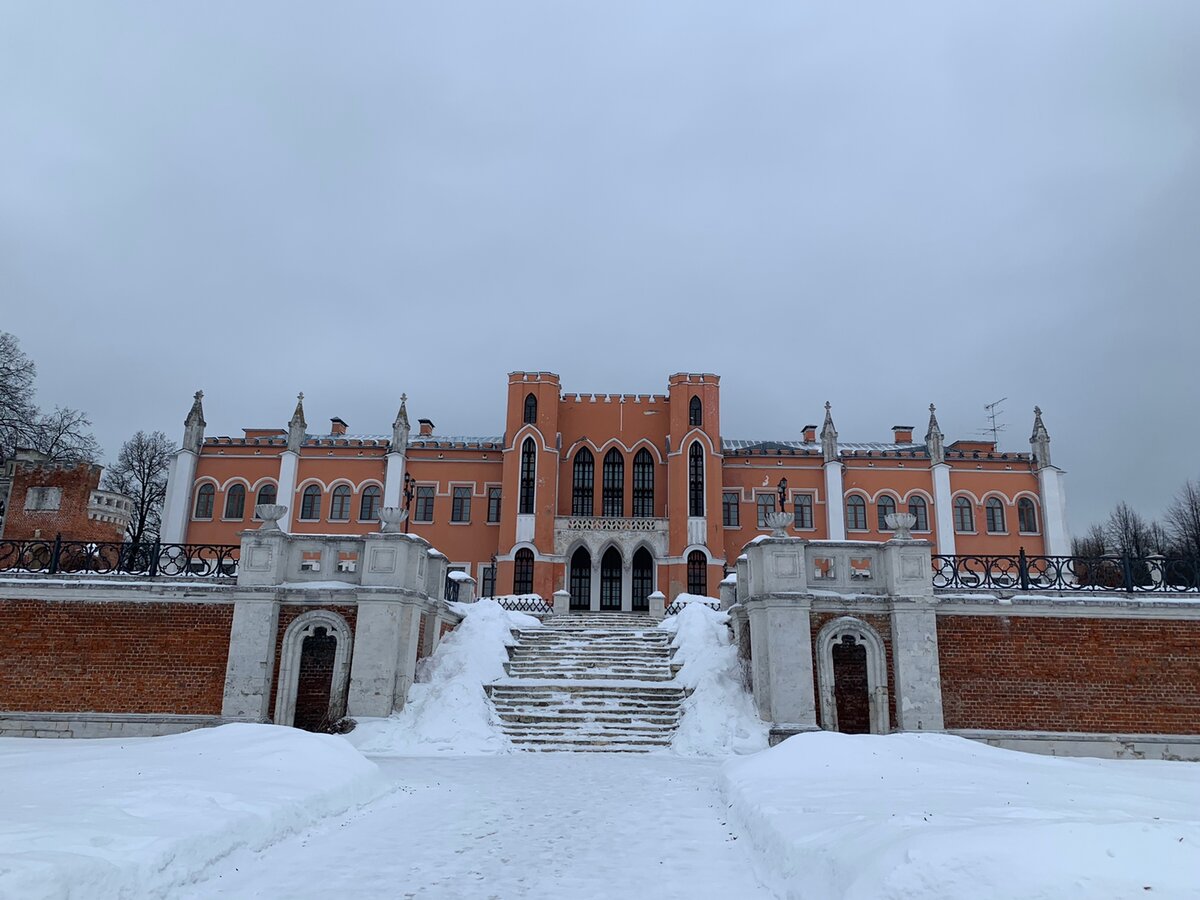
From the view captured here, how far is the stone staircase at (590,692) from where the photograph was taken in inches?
547

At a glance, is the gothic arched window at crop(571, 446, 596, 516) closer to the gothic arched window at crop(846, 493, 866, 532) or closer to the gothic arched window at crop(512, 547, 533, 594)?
the gothic arched window at crop(512, 547, 533, 594)

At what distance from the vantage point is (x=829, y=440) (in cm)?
3909

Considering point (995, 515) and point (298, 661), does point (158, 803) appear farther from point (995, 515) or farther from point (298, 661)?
point (995, 515)

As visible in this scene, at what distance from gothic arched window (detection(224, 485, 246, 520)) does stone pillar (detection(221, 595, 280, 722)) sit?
25.3 m

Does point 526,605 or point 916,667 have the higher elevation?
point 526,605

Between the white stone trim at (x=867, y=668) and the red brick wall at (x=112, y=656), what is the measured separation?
10.6 metres

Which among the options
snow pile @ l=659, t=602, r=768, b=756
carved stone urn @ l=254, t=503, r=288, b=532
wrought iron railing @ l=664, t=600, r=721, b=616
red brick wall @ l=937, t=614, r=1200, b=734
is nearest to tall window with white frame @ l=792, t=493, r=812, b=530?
wrought iron railing @ l=664, t=600, r=721, b=616

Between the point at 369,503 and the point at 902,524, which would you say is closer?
the point at 902,524

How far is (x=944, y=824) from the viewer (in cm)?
561

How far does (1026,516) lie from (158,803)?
130 feet

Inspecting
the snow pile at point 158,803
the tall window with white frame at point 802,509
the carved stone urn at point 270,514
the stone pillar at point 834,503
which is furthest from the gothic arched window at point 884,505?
the snow pile at point 158,803

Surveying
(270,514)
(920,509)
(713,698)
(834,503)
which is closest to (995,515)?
(920,509)

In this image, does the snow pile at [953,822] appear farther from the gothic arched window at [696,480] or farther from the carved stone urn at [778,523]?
the gothic arched window at [696,480]

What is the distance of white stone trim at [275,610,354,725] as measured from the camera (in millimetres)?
14227
